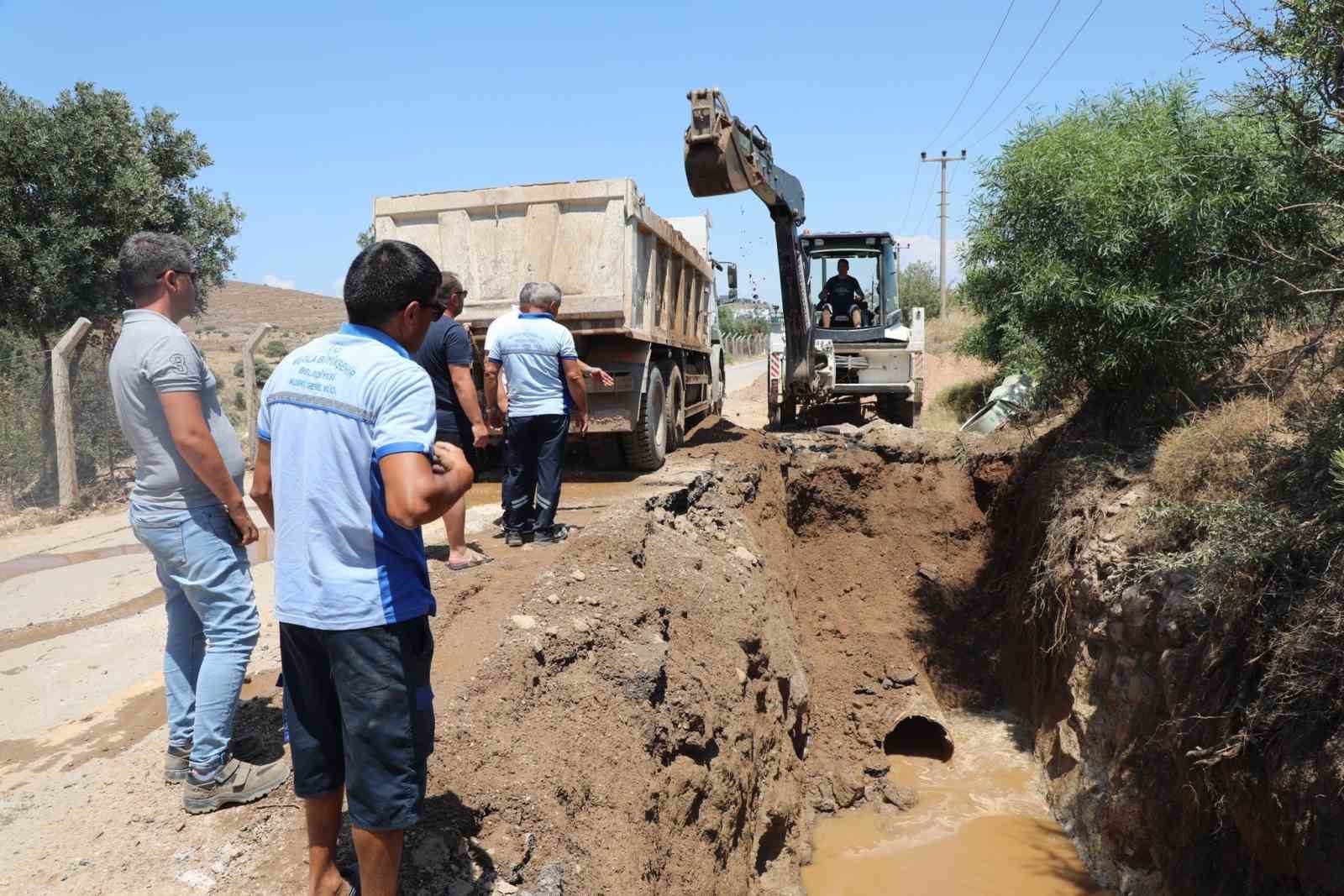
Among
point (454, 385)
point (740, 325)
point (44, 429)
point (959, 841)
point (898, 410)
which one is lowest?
point (959, 841)

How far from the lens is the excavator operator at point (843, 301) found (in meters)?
12.3

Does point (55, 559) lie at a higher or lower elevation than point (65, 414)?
lower

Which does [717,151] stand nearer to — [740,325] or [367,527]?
[367,527]

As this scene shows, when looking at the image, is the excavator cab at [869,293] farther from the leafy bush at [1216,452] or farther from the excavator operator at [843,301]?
the leafy bush at [1216,452]

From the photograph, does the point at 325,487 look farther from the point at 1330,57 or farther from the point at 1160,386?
the point at 1160,386

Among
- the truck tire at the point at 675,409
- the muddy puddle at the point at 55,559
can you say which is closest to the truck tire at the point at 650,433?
the truck tire at the point at 675,409

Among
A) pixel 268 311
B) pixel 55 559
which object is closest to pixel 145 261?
pixel 55 559

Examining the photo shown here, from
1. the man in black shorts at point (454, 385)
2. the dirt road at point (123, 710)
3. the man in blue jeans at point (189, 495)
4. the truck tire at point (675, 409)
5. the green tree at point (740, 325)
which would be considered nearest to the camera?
the dirt road at point (123, 710)

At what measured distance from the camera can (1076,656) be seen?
6.12 m

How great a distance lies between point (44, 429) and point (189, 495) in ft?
27.3

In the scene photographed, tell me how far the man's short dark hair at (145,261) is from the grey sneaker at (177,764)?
183cm

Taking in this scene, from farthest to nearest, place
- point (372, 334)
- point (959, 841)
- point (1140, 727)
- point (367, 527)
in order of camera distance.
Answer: point (959, 841)
point (1140, 727)
point (372, 334)
point (367, 527)

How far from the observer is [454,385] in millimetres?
5223

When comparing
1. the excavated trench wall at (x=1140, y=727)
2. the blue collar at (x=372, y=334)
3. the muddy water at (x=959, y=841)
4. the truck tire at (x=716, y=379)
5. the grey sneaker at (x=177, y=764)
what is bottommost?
the muddy water at (x=959, y=841)
